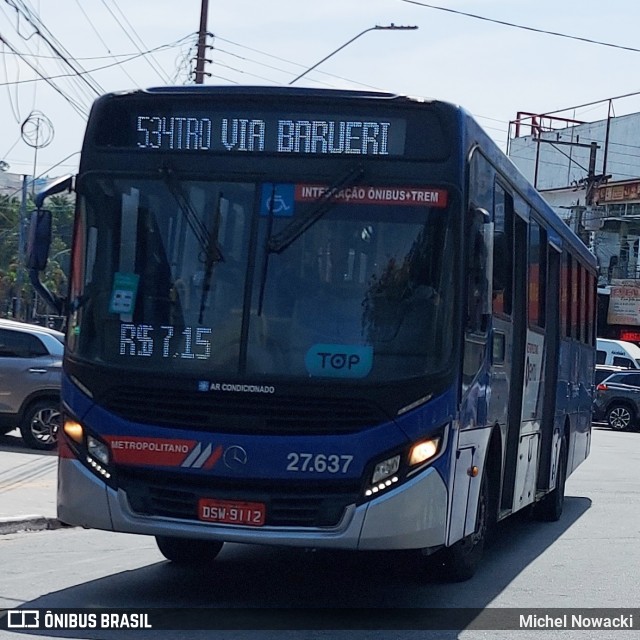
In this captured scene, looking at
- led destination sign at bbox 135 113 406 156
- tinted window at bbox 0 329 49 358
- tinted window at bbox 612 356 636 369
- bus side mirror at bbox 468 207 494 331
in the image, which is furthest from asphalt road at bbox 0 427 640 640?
tinted window at bbox 612 356 636 369

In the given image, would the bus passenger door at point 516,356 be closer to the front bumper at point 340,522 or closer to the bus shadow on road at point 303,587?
the bus shadow on road at point 303,587

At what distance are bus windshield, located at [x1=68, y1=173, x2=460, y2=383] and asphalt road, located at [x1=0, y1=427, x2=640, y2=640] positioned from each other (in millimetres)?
1550

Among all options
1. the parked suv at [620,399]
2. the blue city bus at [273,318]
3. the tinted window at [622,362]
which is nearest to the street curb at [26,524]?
the blue city bus at [273,318]

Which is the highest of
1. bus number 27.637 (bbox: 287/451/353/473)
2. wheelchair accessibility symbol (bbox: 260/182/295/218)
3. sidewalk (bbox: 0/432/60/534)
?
wheelchair accessibility symbol (bbox: 260/182/295/218)

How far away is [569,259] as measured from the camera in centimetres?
1362

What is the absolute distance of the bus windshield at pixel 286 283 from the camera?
291 inches

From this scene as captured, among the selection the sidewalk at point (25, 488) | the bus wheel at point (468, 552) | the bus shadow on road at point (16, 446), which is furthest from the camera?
the bus shadow on road at point (16, 446)

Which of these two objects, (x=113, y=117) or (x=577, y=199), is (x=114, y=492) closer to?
(x=113, y=117)

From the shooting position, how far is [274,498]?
7.28m

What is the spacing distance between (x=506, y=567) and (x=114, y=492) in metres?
3.92

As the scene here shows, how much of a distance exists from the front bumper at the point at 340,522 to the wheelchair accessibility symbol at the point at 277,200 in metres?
1.76

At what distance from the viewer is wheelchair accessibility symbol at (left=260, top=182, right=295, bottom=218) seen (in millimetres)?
7520

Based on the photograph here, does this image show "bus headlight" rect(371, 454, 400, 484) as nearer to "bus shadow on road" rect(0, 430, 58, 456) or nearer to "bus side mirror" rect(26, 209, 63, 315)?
"bus side mirror" rect(26, 209, 63, 315)

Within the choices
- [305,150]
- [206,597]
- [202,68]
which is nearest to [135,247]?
[305,150]
